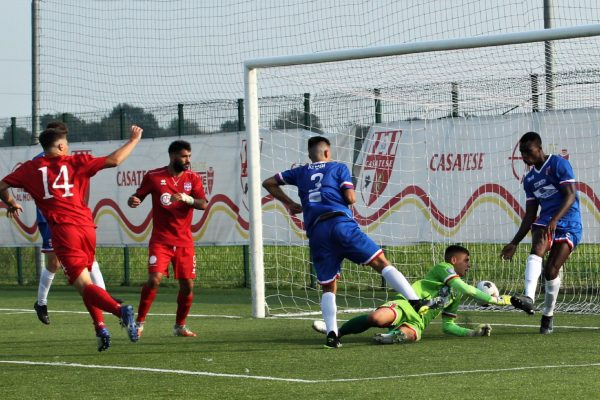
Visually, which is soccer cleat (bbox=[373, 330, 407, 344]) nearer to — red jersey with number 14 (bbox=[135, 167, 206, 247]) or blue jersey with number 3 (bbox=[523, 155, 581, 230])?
blue jersey with number 3 (bbox=[523, 155, 581, 230])

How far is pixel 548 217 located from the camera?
12.8m

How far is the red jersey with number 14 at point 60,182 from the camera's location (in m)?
11.2

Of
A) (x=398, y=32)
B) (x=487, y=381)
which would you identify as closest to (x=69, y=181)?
(x=487, y=381)

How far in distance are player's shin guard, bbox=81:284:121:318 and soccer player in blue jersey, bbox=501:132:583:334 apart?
4104mm

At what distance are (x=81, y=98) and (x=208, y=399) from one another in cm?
1544

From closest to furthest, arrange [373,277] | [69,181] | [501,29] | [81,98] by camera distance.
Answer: [69,181]
[501,29]
[373,277]
[81,98]

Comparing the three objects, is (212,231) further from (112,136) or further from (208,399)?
(208,399)

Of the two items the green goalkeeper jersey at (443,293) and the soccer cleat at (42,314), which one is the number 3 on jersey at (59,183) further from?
the soccer cleat at (42,314)

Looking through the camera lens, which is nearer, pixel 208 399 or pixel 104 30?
pixel 208 399

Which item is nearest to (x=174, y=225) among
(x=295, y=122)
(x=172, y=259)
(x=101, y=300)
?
(x=172, y=259)

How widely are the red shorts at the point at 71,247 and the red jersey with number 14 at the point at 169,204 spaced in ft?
6.46

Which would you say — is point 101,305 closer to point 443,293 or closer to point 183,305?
point 183,305

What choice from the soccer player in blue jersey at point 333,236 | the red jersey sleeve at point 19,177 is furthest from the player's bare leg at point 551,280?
the red jersey sleeve at point 19,177

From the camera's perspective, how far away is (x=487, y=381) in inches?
348
